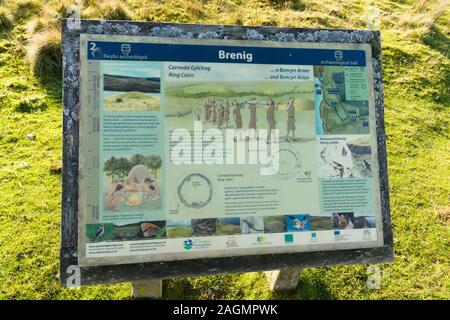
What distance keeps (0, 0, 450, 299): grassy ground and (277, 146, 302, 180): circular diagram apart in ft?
4.57

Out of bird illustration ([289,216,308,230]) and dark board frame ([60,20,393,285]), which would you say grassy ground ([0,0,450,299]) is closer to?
dark board frame ([60,20,393,285])

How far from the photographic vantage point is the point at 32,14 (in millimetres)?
7359

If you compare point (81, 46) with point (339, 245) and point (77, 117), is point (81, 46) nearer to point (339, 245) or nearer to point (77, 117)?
point (77, 117)

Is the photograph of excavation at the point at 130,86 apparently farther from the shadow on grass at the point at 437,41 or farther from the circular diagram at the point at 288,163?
the shadow on grass at the point at 437,41

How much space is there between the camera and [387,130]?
244 inches

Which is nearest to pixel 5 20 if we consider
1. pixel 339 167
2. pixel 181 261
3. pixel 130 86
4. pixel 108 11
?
pixel 108 11

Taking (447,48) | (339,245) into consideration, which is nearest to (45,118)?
(339,245)

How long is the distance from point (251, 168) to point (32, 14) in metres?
6.31

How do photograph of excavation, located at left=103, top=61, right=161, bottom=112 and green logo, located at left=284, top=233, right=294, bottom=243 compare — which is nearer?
photograph of excavation, located at left=103, top=61, right=161, bottom=112

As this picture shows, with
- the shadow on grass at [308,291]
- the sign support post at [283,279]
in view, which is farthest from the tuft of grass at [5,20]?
the shadow on grass at [308,291]

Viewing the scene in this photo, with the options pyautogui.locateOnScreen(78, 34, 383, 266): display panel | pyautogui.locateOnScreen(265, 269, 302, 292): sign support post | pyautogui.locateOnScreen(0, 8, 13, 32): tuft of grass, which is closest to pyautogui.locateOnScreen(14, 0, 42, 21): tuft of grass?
pyautogui.locateOnScreen(0, 8, 13, 32): tuft of grass

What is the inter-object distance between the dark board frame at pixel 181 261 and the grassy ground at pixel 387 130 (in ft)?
3.19

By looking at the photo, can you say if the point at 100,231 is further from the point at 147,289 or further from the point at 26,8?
the point at 26,8

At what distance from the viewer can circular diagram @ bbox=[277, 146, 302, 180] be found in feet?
9.46
